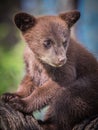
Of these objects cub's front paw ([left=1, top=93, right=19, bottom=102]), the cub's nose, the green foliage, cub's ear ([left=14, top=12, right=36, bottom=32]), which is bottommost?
the green foliage

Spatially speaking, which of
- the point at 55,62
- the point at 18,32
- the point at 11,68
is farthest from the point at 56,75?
the point at 11,68

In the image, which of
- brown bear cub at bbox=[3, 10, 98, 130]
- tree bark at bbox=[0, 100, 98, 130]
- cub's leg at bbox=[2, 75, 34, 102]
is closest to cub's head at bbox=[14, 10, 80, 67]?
brown bear cub at bbox=[3, 10, 98, 130]

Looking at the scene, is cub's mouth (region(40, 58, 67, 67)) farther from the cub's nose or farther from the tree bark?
the tree bark

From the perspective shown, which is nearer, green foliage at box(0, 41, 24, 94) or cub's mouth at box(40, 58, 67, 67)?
cub's mouth at box(40, 58, 67, 67)

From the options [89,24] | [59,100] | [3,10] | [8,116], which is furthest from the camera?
[3,10]

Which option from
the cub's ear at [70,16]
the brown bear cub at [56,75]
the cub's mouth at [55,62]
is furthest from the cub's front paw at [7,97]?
the cub's ear at [70,16]

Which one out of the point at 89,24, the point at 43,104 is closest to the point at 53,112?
the point at 43,104

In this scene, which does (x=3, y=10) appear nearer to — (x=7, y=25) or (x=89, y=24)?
(x=7, y=25)

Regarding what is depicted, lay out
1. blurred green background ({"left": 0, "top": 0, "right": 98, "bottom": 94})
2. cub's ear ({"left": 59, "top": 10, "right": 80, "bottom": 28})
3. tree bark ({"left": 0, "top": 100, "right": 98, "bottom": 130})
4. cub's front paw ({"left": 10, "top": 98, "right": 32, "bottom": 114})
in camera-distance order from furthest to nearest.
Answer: blurred green background ({"left": 0, "top": 0, "right": 98, "bottom": 94})
cub's ear ({"left": 59, "top": 10, "right": 80, "bottom": 28})
cub's front paw ({"left": 10, "top": 98, "right": 32, "bottom": 114})
tree bark ({"left": 0, "top": 100, "right": 98, "bottom": 130})

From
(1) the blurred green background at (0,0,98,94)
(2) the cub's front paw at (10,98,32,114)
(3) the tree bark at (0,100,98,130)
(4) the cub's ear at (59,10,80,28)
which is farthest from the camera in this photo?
(1) the blurred green background at (0,0,98,94)

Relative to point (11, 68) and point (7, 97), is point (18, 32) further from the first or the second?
point (7, 97)
